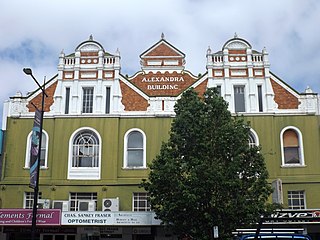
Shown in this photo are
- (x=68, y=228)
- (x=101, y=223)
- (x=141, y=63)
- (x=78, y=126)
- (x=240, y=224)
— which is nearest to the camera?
(x=240, y=224)

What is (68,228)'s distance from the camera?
25797 millimetres

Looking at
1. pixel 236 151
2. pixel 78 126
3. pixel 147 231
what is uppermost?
pixel 78 126

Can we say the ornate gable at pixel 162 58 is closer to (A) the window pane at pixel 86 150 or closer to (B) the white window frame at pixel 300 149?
(A) the window pane at pixel 86 150

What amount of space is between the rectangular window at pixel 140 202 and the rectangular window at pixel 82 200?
2277 millimetres

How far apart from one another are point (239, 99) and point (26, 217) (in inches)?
553

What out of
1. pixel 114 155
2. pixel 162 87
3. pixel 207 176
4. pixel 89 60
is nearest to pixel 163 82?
pixel 162 87

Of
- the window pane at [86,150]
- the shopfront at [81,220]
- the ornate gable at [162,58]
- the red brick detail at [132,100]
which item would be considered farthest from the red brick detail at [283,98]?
the window pane at [86,150]

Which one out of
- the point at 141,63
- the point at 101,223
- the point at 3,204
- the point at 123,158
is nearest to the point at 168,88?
the point at 141,63

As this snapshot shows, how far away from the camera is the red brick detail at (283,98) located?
27.8 m

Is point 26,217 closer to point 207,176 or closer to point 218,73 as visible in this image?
point 207,176

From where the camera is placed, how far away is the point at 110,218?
24.2 meters

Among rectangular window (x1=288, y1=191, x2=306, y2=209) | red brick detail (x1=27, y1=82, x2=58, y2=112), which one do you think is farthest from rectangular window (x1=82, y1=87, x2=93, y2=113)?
rectangular window (x1=288, y1=191, x2=306, y2=209)

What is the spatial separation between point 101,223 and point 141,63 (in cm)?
1086

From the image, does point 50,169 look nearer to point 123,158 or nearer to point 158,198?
point 123,158
